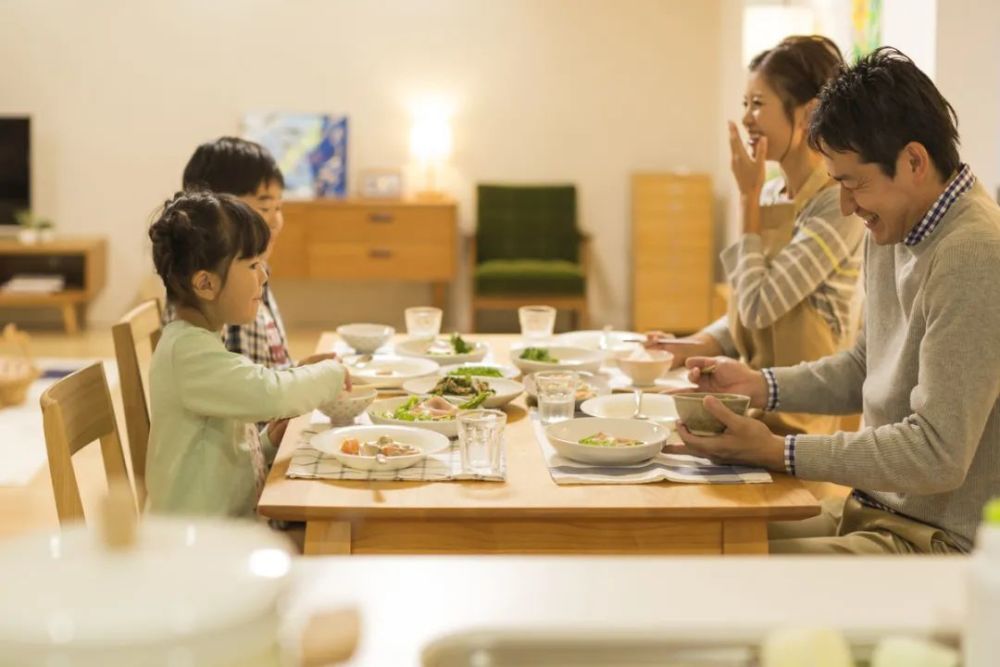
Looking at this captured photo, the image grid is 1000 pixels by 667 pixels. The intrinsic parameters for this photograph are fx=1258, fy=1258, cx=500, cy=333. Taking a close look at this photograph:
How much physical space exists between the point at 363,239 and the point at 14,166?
209 cm

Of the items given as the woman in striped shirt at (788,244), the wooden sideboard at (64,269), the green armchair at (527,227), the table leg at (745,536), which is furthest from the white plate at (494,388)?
the wooden sideboard at (64,269)

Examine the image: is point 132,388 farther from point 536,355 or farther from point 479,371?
point 536,355

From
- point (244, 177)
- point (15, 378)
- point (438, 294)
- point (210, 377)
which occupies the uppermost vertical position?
point (244, 177)

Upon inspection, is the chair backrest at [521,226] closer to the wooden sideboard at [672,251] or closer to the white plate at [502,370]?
the wooden sideboard at [672,251]

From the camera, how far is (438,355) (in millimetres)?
2875

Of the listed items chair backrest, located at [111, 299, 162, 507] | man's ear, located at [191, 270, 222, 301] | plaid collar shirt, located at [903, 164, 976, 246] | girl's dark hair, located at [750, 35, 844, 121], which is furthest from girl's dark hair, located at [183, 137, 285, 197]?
plaid collar shirt, located at [903, 164, 976, 246]

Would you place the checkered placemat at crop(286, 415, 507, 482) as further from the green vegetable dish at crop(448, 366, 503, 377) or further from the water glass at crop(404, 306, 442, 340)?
the water glass at crop(404, 306, 442, 340)

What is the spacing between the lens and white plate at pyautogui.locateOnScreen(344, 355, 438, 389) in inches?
103

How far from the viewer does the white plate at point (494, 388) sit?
7.82 feet

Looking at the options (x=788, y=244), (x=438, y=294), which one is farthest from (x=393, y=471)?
(x=438, y=294)

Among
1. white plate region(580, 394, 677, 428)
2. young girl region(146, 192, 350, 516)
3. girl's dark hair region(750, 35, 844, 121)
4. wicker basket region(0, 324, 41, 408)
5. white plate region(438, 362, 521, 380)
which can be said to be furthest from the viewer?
wicker basket region(0, 324, 41, 408)

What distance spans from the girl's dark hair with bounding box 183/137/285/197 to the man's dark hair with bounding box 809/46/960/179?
4.41ft

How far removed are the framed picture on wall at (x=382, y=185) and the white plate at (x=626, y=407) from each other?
5033 millimetres

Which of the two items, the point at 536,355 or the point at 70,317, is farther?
the point at 70,317
